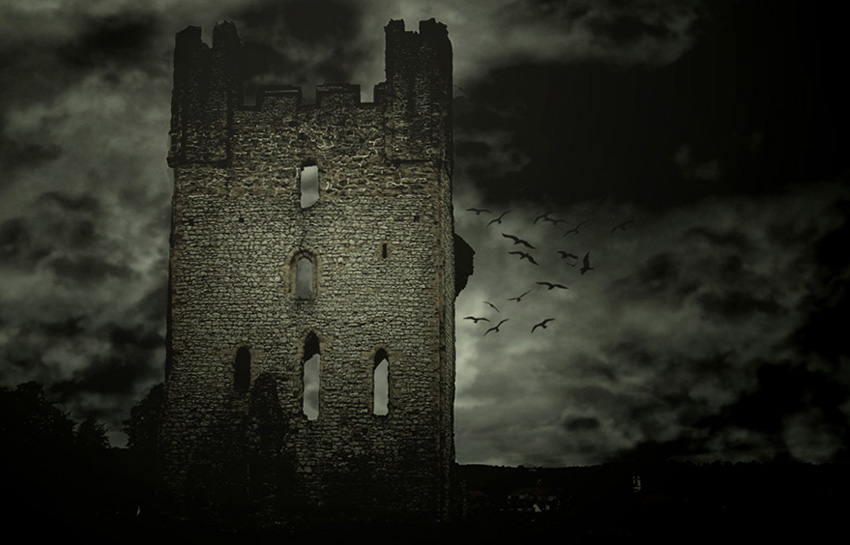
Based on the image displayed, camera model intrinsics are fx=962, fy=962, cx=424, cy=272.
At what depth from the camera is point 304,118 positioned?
920 inches

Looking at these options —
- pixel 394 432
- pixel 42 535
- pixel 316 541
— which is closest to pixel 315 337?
pixel 394 432

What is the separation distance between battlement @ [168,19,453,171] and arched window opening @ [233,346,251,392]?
4.58 meters

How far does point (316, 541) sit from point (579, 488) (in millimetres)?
12799

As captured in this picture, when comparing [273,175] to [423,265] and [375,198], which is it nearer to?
[375,198]

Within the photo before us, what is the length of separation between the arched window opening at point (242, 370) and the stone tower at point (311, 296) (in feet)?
0.17

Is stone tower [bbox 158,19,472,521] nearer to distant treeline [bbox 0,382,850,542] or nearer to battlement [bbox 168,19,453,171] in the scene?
battlement [bbox 168,19,453,171]

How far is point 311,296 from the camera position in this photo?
22.2 meters

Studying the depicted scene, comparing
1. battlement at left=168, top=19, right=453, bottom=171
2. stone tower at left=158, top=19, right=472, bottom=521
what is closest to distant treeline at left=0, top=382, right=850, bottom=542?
stone tower at left=158, top=19, right=472, bottom=521

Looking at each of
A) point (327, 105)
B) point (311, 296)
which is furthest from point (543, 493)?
point (327, 105)

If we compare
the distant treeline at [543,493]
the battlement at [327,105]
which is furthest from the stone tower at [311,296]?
the distant treeline at [543,493]

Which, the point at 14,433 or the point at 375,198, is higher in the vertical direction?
the point at 375,198

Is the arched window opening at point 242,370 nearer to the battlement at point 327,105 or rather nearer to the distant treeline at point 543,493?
the distant treeline at point 543,493

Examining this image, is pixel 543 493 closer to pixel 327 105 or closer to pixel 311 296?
pixel 311 296

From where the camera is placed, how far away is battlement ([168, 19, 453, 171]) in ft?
75.8
